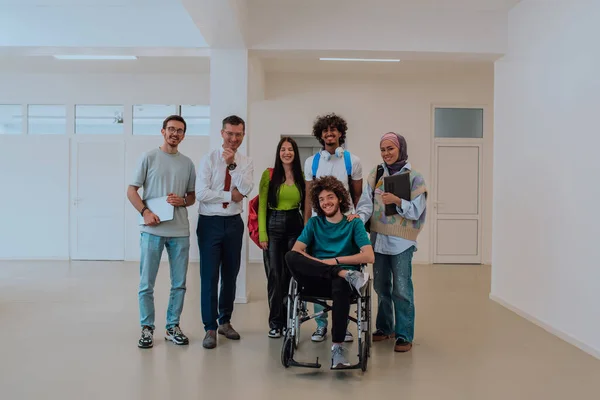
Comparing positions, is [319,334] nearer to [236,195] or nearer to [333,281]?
[333,281]

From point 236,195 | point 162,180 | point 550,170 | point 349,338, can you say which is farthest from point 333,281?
point 550,170

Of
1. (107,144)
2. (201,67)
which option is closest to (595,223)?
(201,67)

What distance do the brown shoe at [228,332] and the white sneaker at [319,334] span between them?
0.60 metres

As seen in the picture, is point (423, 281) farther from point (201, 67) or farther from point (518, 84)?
point (201, 67)

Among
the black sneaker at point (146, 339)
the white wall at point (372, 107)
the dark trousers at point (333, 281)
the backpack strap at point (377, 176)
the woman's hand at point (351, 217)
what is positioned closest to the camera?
the dark trousers at point (333, 281)

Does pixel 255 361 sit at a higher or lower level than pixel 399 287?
lower

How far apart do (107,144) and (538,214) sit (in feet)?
21.3

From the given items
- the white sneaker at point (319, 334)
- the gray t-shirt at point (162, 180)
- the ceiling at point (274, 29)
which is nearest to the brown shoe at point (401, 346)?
the white sneaker at point (319, 334)

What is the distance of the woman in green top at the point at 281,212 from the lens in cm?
349

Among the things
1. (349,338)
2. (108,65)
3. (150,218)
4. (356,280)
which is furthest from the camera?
(108,65)

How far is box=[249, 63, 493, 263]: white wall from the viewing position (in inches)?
301

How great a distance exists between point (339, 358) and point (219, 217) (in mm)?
1327

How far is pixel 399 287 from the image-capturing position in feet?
11.3

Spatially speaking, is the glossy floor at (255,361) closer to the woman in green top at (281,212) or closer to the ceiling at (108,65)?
the woman in green top at (281,212)
